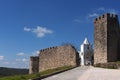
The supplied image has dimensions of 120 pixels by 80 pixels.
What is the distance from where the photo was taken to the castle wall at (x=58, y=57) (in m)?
51.2

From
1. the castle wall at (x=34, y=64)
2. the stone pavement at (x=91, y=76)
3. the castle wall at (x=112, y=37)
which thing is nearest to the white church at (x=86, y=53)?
the castle wall at (x=112, y=37)

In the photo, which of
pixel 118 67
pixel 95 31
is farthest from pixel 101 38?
pixel 118 67

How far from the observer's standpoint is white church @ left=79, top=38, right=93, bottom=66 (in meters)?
51.4

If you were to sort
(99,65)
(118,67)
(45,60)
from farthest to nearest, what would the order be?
(45,60) → (99,65) → (118,67)

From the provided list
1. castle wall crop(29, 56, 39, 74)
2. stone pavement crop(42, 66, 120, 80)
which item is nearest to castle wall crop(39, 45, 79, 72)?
castle wall crop(29, 56, 39, 74)

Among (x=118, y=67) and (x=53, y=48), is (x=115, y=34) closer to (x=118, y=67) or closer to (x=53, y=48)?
(x=118, y=67)

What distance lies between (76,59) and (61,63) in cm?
578

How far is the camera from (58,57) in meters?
56.6

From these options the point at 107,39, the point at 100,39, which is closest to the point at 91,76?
the point at 107,39

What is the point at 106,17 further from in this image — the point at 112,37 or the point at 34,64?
the point at 34,64

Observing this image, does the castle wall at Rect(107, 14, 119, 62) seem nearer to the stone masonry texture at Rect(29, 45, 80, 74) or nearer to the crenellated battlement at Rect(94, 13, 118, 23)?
the crenellated battlement at Rect(94, 13, 118, 23)

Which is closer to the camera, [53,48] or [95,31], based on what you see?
[95,31]

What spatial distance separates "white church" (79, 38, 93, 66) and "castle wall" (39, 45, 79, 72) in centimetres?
166

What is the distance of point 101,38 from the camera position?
46.7 m
